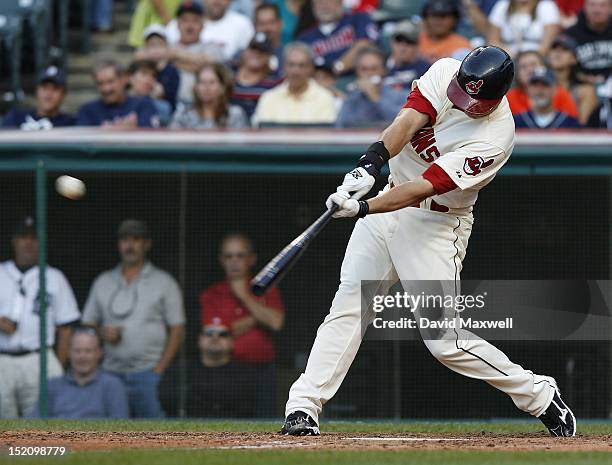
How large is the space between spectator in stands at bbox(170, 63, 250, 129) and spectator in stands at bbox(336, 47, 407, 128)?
2.81 ft

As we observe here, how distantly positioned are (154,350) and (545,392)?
3548mm

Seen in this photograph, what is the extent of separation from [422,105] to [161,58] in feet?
19.1

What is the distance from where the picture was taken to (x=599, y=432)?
7.18m

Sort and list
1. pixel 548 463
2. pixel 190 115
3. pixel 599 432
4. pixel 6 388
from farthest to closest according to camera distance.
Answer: pixel 190 115 < pixel 6 388 < pixel 599 432 < pixel 548 463

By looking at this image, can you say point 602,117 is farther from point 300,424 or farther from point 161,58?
point 300,424

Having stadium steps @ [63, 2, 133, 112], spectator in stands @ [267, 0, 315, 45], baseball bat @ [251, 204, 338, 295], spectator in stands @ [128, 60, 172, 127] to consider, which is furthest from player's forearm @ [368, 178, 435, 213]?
stadium steps @ [63, 2, 133, 112]

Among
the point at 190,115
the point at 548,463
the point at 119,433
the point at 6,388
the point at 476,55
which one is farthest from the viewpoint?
the point at 190,115

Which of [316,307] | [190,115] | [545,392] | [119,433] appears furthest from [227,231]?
[545,392]

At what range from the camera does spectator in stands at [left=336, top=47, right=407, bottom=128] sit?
33.6 feet

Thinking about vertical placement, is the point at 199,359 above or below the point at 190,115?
below

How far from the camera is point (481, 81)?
6047 millimetres

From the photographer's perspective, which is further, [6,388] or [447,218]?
[6,388]

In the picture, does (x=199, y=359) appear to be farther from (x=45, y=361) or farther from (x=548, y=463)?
(x=548, y=463)

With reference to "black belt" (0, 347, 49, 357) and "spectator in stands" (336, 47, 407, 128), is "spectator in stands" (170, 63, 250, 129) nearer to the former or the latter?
"spectator in stands" (336, 47, 407, 128)
